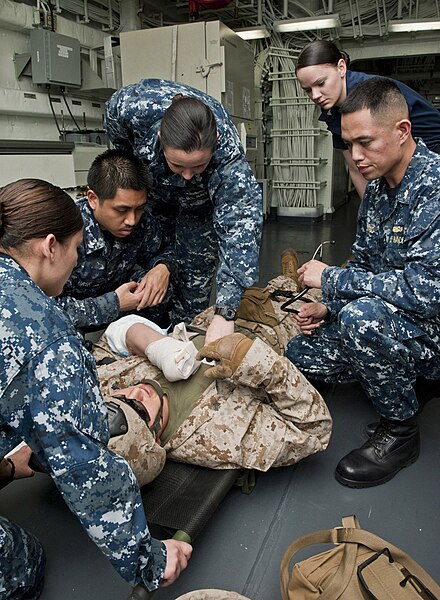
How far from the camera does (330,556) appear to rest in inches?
44.0

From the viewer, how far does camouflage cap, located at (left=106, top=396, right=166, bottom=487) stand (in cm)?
126

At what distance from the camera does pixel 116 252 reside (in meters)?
2.12

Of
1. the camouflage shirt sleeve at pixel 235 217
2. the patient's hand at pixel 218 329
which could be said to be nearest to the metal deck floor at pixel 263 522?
the patient's hand at pixel 218 329

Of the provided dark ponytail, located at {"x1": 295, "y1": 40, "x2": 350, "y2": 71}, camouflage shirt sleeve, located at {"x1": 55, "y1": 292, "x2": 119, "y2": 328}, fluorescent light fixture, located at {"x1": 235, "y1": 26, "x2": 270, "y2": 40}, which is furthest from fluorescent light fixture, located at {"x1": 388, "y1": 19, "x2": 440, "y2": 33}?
camouflage shirt sleeve, located at {"x1": 55, "y1": 292, "x2": 119, "y2": 328}

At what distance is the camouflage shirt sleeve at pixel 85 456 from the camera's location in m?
0.82

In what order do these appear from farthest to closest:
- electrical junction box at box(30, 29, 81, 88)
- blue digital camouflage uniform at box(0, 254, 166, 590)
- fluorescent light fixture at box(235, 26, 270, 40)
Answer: fluorescent light fixture at box(235, 26, 270, 40)
electrical junction box at box(30, 29, 81, 88)
blue digital camouflage uniform at box(0, 254, 166, 590)

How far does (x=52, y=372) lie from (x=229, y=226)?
127 cm

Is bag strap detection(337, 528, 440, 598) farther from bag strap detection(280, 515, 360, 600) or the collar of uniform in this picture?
the collar of uniform

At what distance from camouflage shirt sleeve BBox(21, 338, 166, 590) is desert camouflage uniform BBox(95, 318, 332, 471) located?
0.46 m

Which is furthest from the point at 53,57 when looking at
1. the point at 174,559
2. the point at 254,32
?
the point at 174,559

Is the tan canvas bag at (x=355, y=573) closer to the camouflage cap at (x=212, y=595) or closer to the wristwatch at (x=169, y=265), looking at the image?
the camouflage cap at (x=212, y=595)

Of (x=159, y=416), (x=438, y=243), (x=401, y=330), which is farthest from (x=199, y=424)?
(x=438, y=243)

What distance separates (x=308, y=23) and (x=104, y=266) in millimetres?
4798

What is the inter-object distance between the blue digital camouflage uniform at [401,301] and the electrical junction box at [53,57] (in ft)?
12.1
